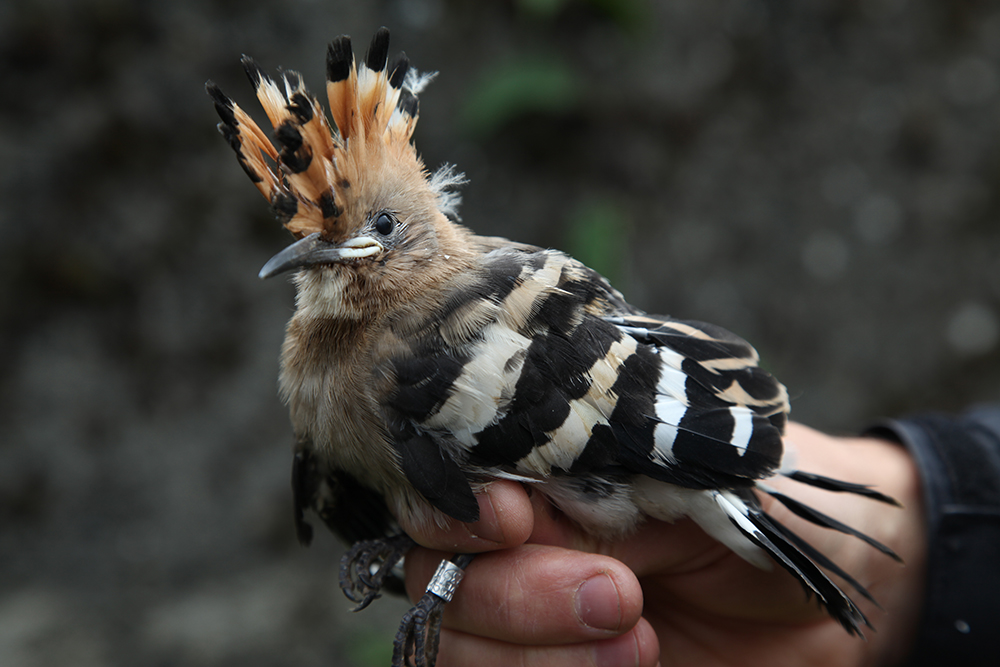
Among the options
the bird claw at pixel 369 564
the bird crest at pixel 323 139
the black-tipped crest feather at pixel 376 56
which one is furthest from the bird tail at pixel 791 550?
the black-tipped crest feather at pixel 376 56

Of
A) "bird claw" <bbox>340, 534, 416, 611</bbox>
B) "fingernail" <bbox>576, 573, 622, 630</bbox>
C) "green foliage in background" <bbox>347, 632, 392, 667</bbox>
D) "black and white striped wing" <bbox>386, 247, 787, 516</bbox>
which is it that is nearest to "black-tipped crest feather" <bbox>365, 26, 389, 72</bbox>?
"black and white striped wing" <bbox>386, 247, 787, 516</bbox>

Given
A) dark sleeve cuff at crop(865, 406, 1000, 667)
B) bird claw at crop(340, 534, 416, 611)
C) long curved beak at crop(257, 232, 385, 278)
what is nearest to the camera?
long curved beak at crop(257, 232, 385, 278)

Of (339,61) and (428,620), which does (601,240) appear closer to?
(339,61)

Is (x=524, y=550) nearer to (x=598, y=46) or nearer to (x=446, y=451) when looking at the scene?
(x=446, y=451)

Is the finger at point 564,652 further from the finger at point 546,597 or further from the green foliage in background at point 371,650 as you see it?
the green foliage in background at point 371,650

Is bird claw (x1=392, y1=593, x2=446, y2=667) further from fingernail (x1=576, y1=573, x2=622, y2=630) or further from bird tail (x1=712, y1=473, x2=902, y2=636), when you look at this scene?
bird tail (x1=712, y1=473, x2=902, y2=636)

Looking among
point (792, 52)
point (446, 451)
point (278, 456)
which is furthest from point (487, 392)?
point (792, 52)

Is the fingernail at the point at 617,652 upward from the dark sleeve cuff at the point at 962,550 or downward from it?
downward
